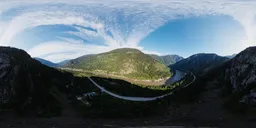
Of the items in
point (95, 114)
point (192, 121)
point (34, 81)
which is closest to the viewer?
point (192, 121)

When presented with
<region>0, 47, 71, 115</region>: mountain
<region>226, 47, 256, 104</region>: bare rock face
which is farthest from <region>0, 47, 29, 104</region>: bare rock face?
<region>226, 47, 256, 104</region>: bare rock face

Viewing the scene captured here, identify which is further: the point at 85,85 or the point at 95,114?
the point at 85,85

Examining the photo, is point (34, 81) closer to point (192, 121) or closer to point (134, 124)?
point (134, 124)

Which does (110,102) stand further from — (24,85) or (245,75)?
(245,75)

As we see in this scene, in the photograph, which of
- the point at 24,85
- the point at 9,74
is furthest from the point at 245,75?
the point at 9,74

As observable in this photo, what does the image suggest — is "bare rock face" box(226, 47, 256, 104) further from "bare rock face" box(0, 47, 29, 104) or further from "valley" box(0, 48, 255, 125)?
"bare rock face" box(0, 47, 29, 104)

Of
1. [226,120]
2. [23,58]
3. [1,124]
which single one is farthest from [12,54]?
[226,120]
